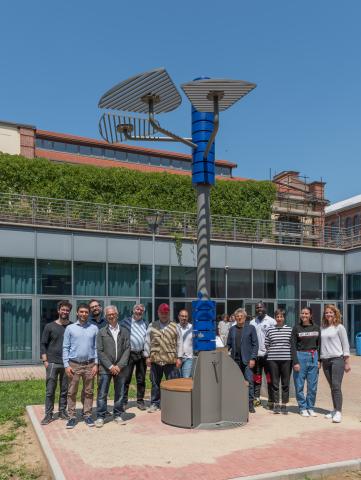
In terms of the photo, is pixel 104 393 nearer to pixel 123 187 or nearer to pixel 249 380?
pixel 249 380

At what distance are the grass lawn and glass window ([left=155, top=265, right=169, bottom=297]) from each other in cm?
833

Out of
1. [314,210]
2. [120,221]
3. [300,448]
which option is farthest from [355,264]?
[314,210]

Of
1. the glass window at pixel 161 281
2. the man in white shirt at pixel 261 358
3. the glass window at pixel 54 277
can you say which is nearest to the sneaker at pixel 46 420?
the man in white shirt at pixel 261 358

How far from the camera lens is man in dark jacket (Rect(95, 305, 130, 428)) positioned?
834 cm

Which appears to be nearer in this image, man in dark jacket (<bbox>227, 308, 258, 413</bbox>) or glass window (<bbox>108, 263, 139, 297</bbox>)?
man in dark jacket (<bbox>227, 308, 258, 413</bbox>)

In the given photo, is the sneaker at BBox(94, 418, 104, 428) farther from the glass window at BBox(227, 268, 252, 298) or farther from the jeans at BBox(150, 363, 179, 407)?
the glass window at BBox(227, 268, 252, 298)

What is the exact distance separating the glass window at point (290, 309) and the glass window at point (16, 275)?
1119 cm

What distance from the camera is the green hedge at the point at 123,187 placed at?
86.4 feet

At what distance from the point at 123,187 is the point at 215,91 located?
21.7m

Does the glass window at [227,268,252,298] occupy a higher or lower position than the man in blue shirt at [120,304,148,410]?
higher

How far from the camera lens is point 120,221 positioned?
23703 mm

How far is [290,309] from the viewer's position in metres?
24.4

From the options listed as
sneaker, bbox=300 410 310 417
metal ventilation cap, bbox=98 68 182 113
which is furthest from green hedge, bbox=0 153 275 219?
sneaker, bbox=300 410 310 417

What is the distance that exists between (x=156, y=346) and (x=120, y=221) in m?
14.8
